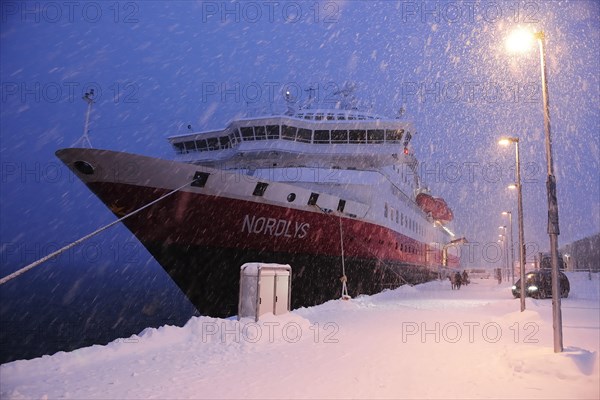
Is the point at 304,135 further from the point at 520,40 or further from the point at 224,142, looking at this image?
the point at 520,40

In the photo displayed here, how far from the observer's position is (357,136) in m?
23.3

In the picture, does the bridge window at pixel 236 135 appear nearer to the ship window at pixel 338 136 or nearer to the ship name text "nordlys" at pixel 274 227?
the ship window at pixel 338 136

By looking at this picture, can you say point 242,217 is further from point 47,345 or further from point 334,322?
point 47,345

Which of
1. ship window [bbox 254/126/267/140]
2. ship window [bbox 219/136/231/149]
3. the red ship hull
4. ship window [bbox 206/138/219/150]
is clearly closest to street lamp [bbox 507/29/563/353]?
the red ship hull

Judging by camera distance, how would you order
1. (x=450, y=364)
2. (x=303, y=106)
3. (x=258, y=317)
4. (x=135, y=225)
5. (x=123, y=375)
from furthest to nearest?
(x=303, y=106) → (x=135, y=225) → (x=258, y=317) → (x=450, y=364) → (x=123, y=375)

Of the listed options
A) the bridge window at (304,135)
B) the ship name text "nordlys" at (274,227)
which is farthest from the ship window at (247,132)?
the ship name text "nordlys" at (274,227)

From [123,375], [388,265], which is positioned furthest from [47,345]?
[123,375]

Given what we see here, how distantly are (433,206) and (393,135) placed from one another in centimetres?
2047

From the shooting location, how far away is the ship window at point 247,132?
73.6ft

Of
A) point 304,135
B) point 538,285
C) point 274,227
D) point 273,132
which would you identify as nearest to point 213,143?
point 273,132

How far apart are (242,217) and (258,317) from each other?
5209 millimetres

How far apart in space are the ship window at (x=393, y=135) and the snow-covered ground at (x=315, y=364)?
548 inches

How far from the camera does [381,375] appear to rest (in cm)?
644

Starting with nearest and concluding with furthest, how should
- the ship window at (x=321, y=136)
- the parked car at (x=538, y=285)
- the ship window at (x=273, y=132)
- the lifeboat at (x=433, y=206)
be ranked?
the parked car at (x=538, y=285) < the ship window at (x=273, y=132) < the ship window at (x=321, y=136) < the lifeboat at (x=433, y=206)
